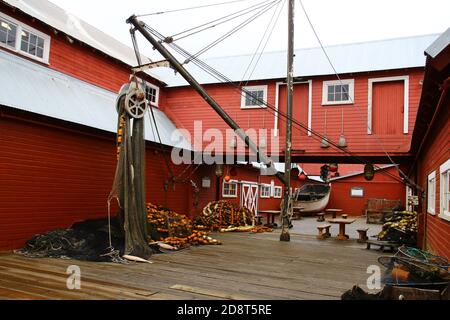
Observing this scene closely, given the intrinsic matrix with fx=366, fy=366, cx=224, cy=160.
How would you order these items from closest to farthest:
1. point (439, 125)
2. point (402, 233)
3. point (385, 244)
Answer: point (439, 125) < point (385, 244) < point (402, 233)

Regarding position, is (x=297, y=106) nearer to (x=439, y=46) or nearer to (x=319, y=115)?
(x=319, y=115)

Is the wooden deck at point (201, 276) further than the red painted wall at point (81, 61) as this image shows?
No

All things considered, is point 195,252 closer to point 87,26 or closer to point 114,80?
point 114,80

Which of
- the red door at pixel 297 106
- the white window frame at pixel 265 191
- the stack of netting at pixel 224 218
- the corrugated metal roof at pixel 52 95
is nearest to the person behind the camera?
the corrugated metal roof at pixel 52 95

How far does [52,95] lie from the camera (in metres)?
10.7

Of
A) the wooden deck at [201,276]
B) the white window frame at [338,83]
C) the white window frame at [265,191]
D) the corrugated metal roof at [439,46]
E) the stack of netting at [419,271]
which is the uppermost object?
the white window frame at [338,83]

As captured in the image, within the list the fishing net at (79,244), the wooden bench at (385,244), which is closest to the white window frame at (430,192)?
the wooden bench at (385,244)

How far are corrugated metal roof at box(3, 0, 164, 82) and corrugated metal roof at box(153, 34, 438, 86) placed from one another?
106 inches

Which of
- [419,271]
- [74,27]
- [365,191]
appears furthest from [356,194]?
[419,271]

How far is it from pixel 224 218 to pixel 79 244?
28.0ft

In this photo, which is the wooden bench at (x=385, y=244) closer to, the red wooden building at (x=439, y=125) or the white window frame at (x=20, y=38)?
the red wooden building at (x=439, y=125)

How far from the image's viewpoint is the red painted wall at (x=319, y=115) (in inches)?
544

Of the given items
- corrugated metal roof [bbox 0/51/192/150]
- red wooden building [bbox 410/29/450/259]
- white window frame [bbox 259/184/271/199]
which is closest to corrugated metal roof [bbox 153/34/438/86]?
corrugated metal roof [bbox 0/51/192/150]

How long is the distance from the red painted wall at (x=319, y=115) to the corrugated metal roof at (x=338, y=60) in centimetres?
34
